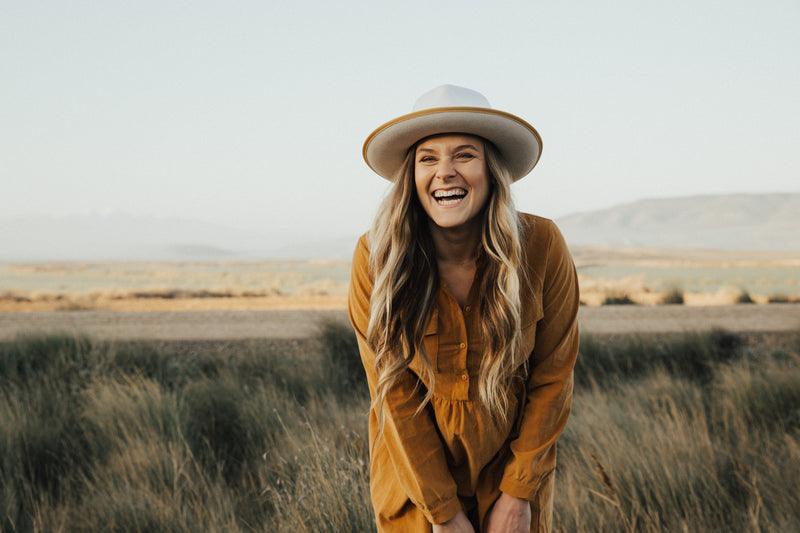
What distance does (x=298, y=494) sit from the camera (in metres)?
3.06

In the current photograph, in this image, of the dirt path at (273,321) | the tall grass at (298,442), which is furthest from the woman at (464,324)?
the dirt path at (273,321)

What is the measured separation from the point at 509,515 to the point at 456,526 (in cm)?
17

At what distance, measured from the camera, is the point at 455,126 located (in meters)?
1.72

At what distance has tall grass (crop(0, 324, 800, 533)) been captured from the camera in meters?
3.05

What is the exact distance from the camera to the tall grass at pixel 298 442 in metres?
3.05

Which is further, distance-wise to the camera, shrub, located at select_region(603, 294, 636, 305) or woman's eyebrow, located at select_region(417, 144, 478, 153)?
shrub, located at select_region(603, 294, 636, 305)

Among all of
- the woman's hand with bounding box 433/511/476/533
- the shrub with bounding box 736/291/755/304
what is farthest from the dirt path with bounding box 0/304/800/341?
the woman's hand with bounding box 433/511/476/533

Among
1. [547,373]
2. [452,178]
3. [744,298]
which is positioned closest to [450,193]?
[452,178]

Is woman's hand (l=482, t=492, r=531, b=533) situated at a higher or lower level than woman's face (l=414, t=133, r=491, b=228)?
lower

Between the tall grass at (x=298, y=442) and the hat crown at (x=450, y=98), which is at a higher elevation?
the hat crown at (x=450, y=98)

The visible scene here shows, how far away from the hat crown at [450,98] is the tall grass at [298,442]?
1719 mm

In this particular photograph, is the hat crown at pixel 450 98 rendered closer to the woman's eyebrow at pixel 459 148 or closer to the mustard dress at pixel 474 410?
the woman's eyebrow at pixel 459 148

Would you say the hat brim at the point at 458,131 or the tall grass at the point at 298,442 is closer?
the hat brim at the point at 458,131

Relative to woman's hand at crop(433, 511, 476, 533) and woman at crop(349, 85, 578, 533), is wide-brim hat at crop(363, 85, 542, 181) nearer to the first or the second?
woman at crop(349, 85, 578, 533)
